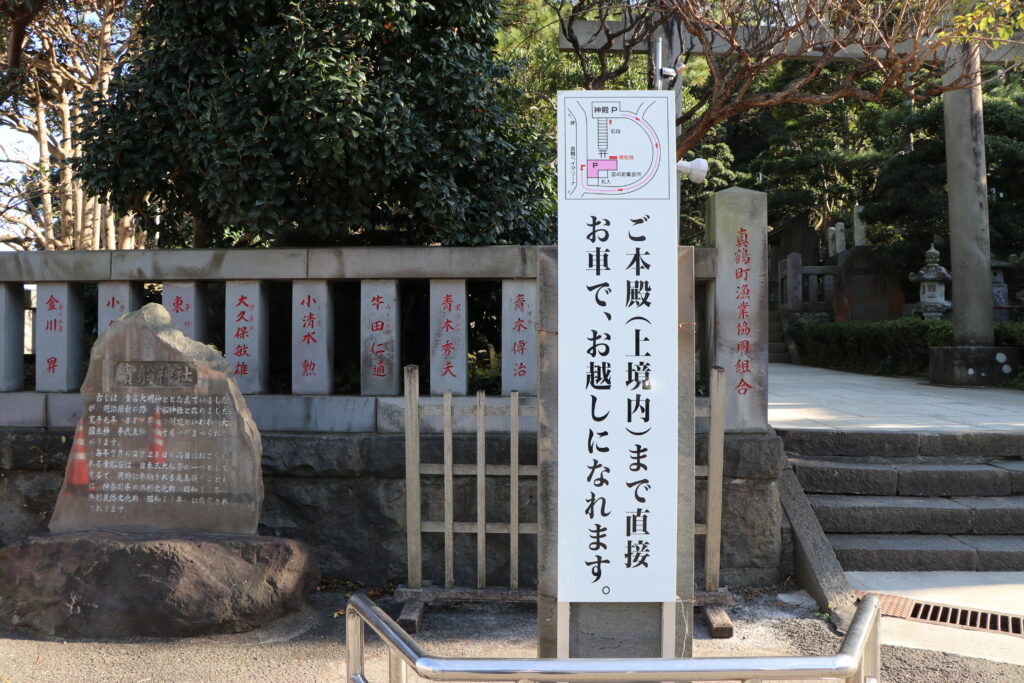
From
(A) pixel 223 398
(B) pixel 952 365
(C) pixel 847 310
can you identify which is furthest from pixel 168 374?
(C) pixel 847 310

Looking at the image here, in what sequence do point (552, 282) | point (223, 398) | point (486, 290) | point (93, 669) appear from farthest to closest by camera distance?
point (486, 290), point (223, 398), point (93, 669), point (552, 282)

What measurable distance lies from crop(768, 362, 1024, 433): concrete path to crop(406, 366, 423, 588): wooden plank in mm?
3454

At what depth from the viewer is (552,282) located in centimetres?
320

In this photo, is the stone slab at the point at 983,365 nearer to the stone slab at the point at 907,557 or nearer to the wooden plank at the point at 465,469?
the stone slab at the point at 907,557

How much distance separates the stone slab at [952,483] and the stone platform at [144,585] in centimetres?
445

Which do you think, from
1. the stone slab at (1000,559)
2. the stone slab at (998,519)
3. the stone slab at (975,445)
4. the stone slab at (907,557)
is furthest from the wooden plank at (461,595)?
the stone slab at (975,445)

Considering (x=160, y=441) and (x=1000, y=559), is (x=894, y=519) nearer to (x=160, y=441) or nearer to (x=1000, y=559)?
(x=1000, y=559)

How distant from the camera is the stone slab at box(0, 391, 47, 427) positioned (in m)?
5.43

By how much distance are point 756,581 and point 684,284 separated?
105 inches

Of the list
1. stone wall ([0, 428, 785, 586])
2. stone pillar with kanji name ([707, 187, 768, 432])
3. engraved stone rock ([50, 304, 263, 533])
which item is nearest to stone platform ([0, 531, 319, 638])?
engraved stone rock ([50, 304, 263, 533])

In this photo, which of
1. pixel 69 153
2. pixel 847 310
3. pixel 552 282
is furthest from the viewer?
pixel 847 310

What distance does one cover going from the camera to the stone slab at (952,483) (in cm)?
579

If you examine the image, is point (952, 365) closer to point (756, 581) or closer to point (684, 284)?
point (756, 581)

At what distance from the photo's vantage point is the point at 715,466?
4.58 metres
